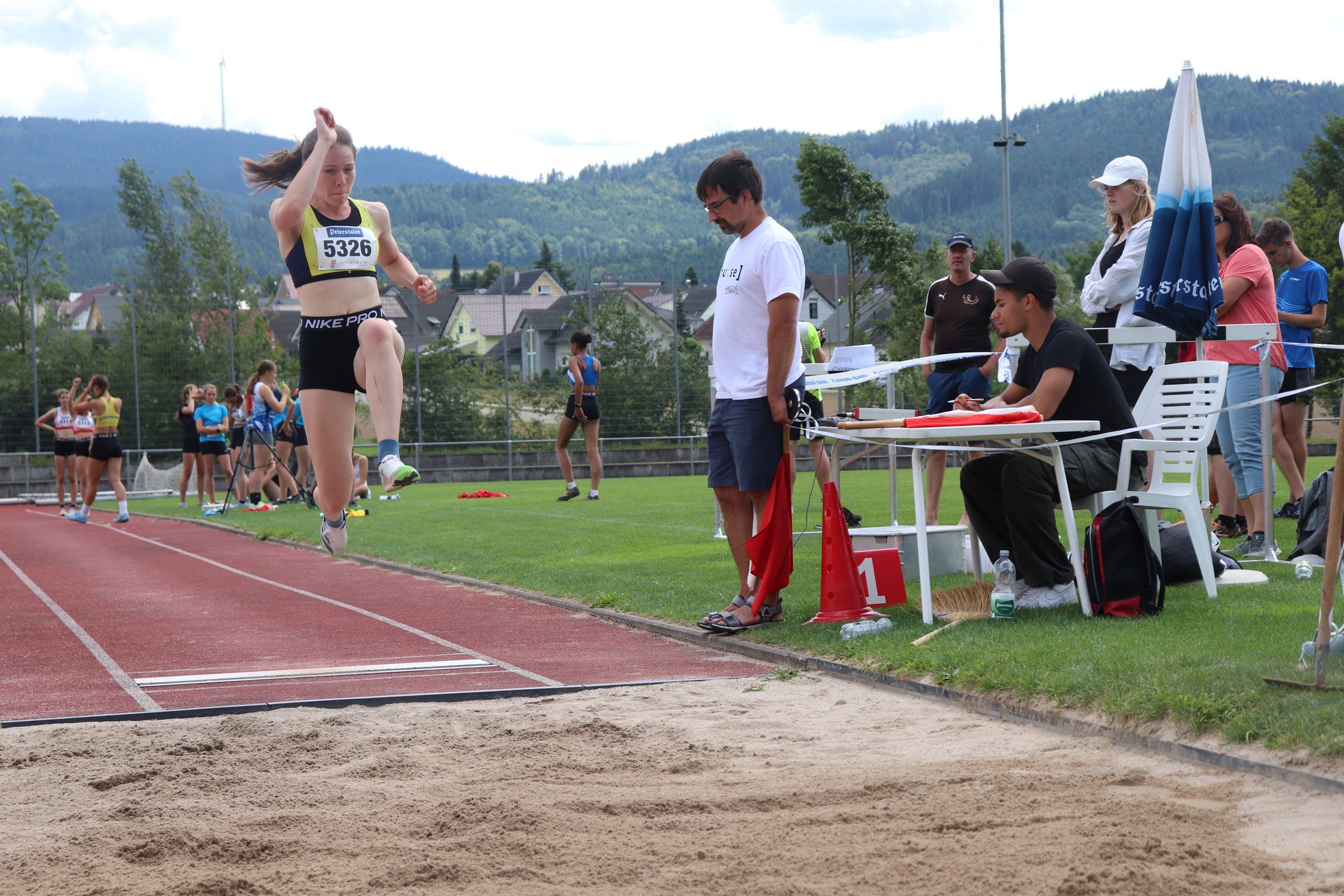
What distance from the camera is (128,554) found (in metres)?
13.1

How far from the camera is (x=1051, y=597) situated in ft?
20.1

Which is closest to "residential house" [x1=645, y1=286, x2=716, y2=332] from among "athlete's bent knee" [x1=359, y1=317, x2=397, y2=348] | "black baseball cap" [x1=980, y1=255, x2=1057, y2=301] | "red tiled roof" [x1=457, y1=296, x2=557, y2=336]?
"red tiled roof" [x1=457, y1=296, x2=557, y2=336]

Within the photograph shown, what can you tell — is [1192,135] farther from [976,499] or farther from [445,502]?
[445,502]

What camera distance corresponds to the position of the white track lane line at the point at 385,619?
18.9 ft

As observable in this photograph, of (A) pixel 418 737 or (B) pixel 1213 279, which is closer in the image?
(A) pixel 418 737

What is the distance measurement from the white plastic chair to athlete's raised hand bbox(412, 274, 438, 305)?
3.25m

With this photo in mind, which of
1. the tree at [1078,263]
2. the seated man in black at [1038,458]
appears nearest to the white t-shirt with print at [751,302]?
the seated man in black at [1038,458]

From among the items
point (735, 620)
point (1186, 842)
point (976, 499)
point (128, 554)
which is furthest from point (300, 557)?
point (1186, 842)

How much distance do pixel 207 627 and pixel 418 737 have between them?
381 centimetres

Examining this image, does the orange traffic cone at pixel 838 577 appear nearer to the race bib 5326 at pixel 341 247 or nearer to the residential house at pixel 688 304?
the race bib 5326 at pixel 341 247

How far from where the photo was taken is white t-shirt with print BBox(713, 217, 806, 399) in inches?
239

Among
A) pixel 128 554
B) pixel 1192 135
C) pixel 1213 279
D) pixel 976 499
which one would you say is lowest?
pixel 128 554

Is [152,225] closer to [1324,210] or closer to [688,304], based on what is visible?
[688,304]

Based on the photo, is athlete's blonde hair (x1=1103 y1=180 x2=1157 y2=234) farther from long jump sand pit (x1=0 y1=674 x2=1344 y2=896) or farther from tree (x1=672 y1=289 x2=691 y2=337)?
tree (x1=672 y1=289 x2=691 y2=337)
